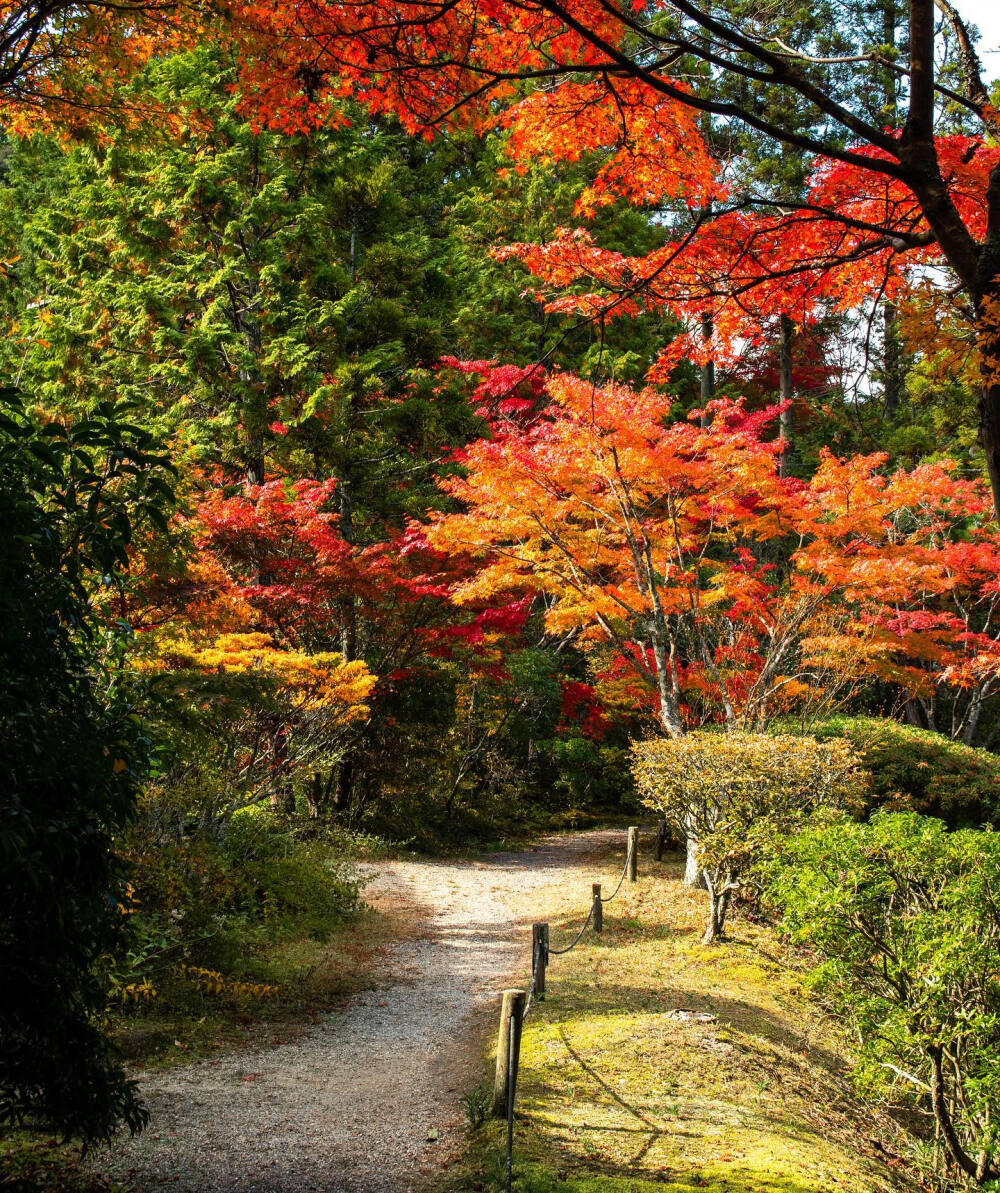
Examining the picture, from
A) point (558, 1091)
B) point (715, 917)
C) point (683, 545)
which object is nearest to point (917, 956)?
point (558, 1091)

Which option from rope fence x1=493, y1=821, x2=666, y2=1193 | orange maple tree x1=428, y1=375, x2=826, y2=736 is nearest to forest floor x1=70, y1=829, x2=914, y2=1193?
rope fence x1=493, y1=821, x2=666, y2=1193

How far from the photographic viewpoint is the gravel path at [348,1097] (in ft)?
13.6

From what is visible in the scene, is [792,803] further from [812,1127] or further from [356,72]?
[356,72]

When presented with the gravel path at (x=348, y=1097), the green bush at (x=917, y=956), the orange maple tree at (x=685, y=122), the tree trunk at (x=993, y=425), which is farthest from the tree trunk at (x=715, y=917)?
the tree trunk at (x=993, y=425)

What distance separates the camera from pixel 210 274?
1438 centimetres

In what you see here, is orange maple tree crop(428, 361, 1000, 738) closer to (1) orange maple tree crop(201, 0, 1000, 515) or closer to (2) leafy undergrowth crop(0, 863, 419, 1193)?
(1) orange maple tree crop(201, 0, 1000, 515)

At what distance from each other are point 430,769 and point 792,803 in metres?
7.41

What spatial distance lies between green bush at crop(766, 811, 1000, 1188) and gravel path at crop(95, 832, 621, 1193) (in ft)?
7.95

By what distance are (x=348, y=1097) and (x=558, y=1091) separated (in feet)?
4.21

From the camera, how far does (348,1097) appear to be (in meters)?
5.21

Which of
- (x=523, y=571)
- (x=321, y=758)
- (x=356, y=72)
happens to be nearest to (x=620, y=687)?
(x=523, y=571)

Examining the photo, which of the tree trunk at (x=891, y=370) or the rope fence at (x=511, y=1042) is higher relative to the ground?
the tree trunk at (x=891, y=370)

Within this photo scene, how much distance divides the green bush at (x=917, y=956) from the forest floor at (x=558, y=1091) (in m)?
0.56

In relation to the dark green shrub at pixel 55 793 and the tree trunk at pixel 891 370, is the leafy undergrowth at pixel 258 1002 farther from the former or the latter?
the tree trunk at pixel 891 370
